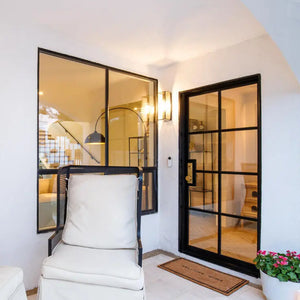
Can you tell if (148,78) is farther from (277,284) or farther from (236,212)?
(277,284)

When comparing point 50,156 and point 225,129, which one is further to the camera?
point 225,129

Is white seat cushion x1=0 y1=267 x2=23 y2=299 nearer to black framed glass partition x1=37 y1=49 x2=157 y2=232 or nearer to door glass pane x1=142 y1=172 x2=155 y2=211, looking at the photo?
black framed glass partition x1=37 y1=49 x2=157 y2=232

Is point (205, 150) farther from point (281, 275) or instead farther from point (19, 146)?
point (19, 146)

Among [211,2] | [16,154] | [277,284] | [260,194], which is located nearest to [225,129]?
[260,194]

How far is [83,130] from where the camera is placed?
3.04 m

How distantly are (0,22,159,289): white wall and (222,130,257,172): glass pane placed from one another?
77.4 inches

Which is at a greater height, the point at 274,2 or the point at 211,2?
the point at 211,2

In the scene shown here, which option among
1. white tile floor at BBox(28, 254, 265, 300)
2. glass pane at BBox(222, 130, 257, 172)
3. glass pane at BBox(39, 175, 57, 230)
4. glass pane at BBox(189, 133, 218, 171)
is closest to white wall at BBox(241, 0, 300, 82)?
glass pane at BBox(222, 130, 257, 172)

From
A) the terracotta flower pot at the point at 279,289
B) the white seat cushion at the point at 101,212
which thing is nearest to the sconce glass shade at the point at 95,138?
the white seat cushion at the point at 101,212

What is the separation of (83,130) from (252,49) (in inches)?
75.0

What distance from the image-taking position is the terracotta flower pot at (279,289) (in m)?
2.23

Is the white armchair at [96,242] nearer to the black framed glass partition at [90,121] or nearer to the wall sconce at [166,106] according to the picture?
the black framed glass partition at [90,121]

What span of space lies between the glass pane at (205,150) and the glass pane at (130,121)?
1.88 ft

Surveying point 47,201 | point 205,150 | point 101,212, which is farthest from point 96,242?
point 205,150
